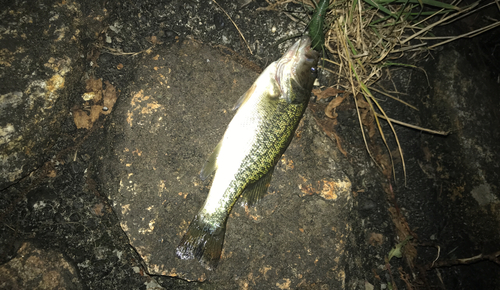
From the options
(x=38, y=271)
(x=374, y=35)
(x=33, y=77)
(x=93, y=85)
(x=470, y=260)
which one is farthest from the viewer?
(x=374, y=35)

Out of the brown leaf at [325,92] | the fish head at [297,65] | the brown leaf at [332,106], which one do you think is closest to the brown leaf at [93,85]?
the fish head at [297,65]

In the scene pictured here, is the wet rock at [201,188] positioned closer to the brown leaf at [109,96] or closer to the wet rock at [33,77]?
the brown leaf at [109,96]

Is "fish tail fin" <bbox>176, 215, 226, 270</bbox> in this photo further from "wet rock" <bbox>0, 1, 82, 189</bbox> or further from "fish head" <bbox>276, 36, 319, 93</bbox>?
"wet rock" <bbox>0, 1, 82, 189</bbox>

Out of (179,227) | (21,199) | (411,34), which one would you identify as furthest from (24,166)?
(411,34)

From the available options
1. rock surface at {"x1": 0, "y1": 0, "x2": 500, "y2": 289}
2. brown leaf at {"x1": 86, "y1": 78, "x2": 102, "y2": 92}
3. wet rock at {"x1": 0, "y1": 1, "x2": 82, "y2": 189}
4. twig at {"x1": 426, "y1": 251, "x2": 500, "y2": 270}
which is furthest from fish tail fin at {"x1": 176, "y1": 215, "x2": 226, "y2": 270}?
twig at {"x1": 426, "y1": 251, "x2": 500, "y2": 270}

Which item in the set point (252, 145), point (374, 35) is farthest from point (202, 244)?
point (374, 35)

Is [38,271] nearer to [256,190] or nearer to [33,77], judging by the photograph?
[33,77]
